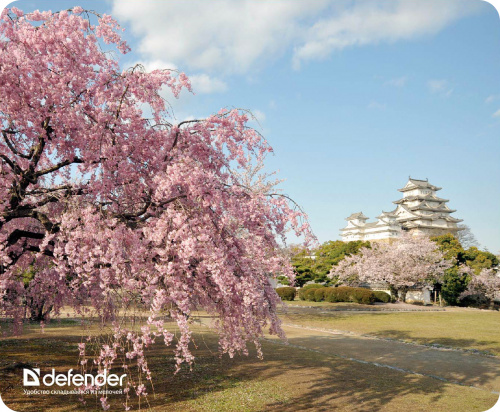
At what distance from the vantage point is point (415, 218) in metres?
58.1

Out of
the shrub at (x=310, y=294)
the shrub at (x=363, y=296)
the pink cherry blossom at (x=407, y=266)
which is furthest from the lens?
the shrub at (x=310, y=294)

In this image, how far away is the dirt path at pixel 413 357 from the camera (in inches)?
386

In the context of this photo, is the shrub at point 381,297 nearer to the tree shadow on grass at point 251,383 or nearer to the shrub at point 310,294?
the shrub at point 310,294

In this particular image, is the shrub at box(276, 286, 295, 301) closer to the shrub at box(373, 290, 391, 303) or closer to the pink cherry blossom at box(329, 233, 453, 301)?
the pink cherry blossom at box(329, 233, 453, 301)

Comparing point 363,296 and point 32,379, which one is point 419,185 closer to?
point 363,296

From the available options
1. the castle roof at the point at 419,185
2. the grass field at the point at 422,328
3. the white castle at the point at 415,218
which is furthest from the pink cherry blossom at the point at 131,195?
the castle roof at the point at 419,185

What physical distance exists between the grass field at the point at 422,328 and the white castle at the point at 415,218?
36.7 metres

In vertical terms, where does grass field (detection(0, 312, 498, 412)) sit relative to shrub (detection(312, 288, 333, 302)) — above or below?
below

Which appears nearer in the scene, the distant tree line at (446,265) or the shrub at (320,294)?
the distant tree line at (446,265)

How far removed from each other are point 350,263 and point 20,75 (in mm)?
36972

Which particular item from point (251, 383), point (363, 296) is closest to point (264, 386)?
point (251, 383)

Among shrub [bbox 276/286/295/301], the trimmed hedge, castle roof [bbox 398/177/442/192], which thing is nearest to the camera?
the trimmed hedge

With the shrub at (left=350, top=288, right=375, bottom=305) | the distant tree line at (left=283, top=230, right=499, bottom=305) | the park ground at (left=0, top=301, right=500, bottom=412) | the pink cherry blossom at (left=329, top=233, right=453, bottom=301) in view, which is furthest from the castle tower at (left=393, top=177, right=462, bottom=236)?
the park ground at (left=0, top=301, right=500, bottom=412)

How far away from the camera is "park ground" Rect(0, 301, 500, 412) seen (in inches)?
282
